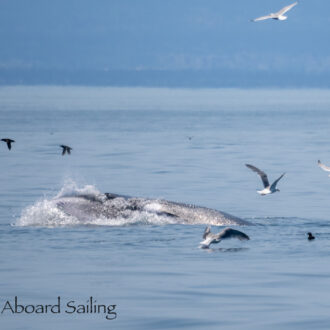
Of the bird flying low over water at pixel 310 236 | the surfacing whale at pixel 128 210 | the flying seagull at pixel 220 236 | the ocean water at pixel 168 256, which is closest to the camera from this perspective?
the ocean water at pixel 168 256

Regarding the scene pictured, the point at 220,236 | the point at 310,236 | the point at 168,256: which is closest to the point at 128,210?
the point at 168,256

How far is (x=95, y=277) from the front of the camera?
58.8 feet

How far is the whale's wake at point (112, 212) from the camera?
21797 mm

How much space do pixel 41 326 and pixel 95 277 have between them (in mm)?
2797

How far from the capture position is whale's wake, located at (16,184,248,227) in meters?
21.8

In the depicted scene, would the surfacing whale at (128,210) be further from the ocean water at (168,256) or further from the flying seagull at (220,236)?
the flying seagull at (220,236)

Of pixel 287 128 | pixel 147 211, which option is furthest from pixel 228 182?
pixel 287 128

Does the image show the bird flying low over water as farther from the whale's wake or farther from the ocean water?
the whale's wake

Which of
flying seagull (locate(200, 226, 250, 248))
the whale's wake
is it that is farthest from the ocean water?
flying seagull (locate(200, 226, 250, 248))

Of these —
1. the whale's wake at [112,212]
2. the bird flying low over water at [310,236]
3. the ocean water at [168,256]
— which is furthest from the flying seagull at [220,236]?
the whale's wake at [112,212]

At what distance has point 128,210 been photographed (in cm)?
2195

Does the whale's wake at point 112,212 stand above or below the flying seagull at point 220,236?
above

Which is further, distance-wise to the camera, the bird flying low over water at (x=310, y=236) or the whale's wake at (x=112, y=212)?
the whale's wake at (x=112, y=212)

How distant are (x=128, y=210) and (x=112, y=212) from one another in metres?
0.28
